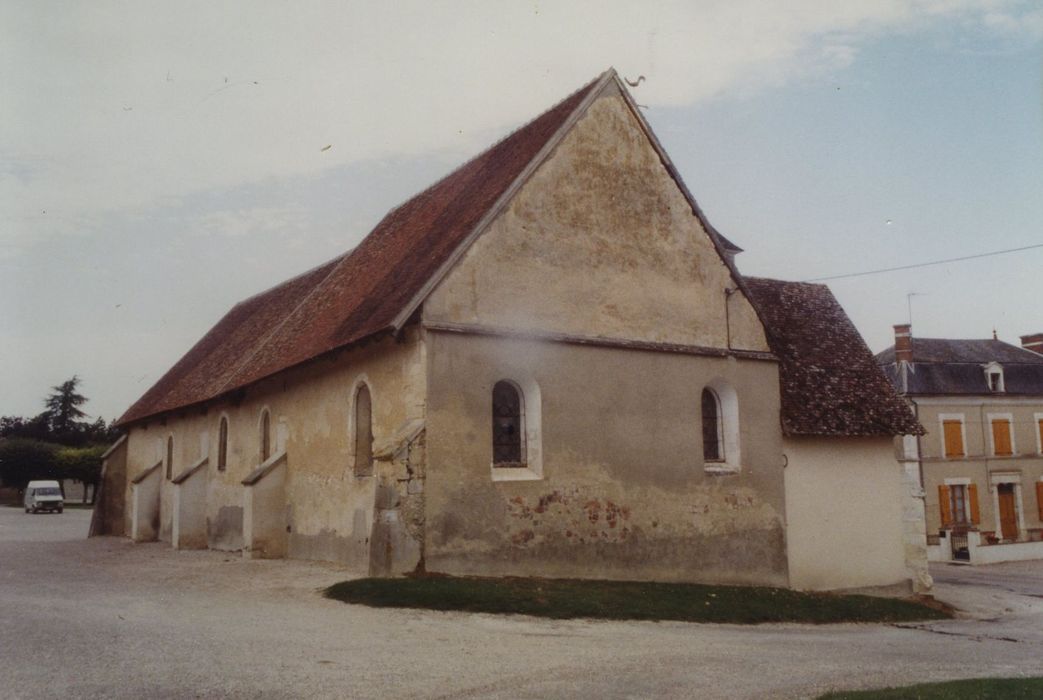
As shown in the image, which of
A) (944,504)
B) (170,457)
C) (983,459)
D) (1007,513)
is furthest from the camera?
(1007,513)

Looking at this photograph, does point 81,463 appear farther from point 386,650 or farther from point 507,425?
point 386,650

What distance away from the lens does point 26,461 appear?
237ft

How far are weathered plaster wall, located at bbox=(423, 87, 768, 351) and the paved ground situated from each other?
564 centimetres

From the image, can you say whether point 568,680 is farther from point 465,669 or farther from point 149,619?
point 149,619

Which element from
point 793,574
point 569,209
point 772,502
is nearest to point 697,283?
point 569,209

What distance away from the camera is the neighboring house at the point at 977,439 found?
41.3m

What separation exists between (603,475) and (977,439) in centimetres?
3248

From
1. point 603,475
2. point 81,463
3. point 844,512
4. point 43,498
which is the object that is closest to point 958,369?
point 844,512

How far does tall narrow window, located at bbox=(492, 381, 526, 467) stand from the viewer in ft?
51.6

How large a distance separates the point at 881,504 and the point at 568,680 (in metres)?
14.2

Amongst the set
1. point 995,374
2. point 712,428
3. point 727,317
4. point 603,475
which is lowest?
point 603,475

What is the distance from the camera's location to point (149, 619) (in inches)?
438

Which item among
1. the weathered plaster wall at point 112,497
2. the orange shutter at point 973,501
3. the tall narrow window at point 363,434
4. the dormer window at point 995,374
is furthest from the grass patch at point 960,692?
the dormer window at point 995,374

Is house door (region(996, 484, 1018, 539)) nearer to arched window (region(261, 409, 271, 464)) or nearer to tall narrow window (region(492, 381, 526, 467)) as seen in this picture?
tall narrow window (region(492, 381, 526, 467))
